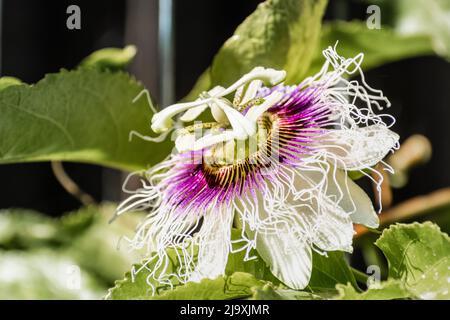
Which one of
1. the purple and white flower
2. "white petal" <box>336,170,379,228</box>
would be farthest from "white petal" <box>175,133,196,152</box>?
"white petal" <box>336,170,379,228</box>

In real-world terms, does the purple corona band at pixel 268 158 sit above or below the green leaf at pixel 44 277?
above

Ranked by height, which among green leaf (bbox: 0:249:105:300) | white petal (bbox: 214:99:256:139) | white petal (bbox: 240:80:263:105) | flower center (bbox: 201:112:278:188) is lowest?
green leaf (bbox: 0:249:105:300)

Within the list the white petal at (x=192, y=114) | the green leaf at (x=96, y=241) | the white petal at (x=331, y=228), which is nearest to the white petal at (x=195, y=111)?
the white petal at (x=192, y=114)

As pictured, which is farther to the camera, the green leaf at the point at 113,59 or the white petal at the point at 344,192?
the green leaf at the point at 113,59

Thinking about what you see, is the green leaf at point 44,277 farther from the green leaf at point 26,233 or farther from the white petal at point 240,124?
the white petal at point 240,124

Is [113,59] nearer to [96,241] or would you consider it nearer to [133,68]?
[96,241]

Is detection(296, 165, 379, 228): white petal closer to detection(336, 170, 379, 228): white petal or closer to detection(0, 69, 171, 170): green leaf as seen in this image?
detection(336, 170, 379, 228): white petal

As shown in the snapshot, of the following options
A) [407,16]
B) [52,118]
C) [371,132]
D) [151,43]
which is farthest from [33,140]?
[151,43]

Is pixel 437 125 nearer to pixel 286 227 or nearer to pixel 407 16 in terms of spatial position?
pixel 407 16
